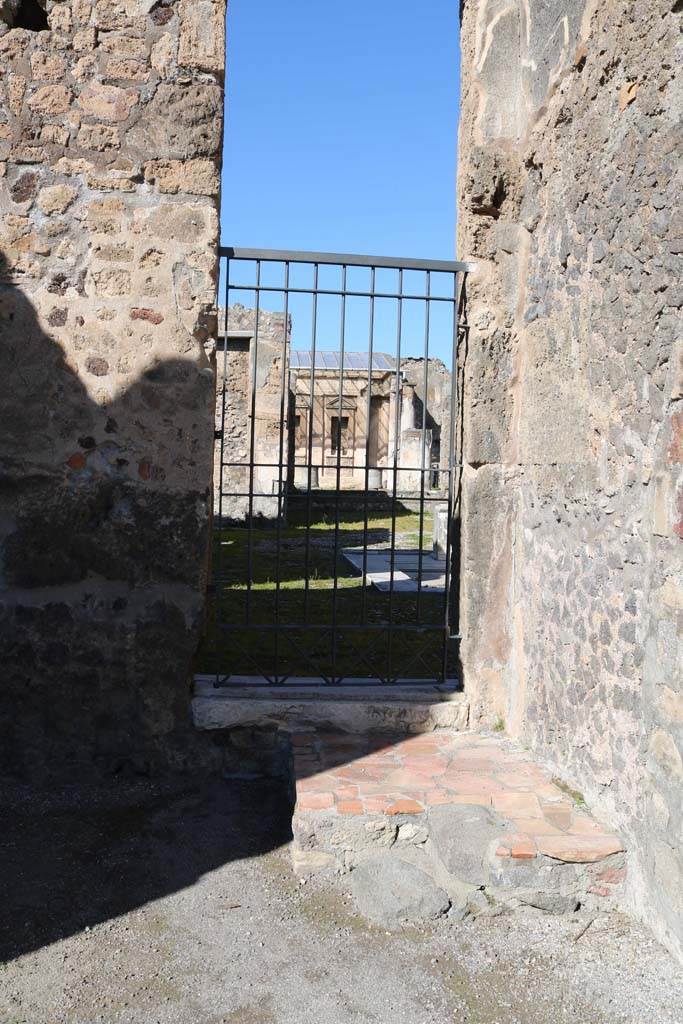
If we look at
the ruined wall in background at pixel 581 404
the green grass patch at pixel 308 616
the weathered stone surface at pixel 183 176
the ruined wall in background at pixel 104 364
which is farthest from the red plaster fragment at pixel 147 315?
the ruined wall in background at pixel 581 404

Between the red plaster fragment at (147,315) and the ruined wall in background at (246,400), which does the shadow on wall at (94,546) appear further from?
the ruined wall in background at (246,400)

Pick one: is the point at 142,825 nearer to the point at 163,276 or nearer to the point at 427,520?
the point at 163,276

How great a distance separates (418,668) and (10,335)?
10.8ft

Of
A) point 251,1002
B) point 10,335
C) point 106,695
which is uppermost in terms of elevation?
point 10,335

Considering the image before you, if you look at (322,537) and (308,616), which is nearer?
(308,616)

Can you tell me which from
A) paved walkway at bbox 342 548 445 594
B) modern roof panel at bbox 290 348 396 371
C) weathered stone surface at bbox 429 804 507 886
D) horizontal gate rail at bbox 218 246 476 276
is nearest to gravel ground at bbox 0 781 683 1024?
weathered stone surface at bbox 429 804 507 886

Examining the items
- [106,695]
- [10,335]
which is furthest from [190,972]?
[10,335]

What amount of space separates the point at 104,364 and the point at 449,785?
2416mm

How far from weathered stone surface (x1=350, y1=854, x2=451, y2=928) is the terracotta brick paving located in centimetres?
20

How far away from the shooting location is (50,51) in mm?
4047

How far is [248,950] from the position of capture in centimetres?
296

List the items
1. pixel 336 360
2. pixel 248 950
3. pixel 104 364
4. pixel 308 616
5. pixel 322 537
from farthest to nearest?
pixel 336 360
pixel 322 537
pixel 308 616
pixel 104 364
pixel 248 950

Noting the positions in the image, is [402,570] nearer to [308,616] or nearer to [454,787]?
[308,616]

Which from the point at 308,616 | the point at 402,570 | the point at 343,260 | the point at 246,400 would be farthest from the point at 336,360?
the point at 343,260
